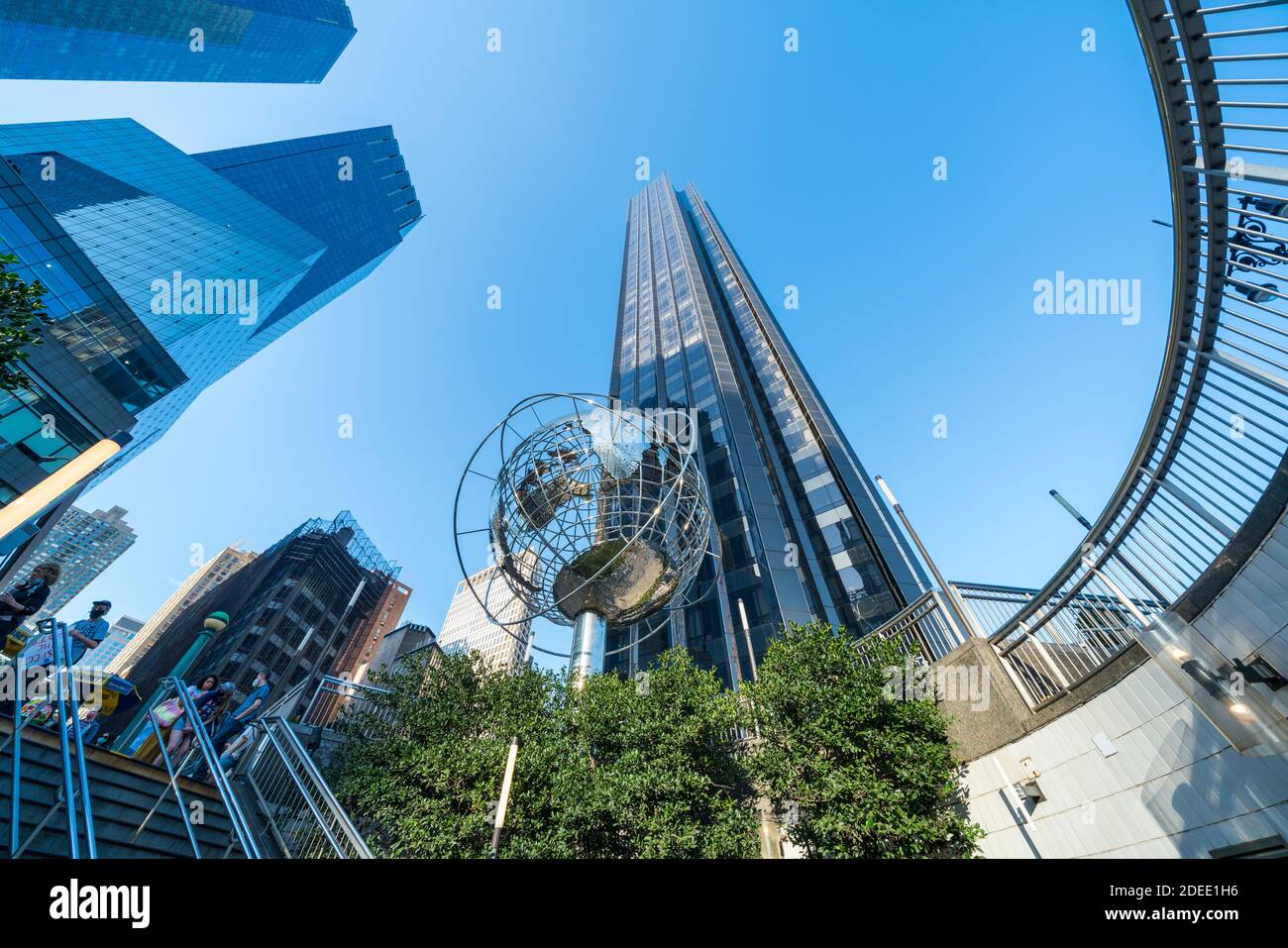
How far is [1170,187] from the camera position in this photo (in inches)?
243

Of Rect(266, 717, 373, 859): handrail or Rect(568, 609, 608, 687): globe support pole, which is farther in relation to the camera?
Rect(568, 609, 608, 687): globe support pole

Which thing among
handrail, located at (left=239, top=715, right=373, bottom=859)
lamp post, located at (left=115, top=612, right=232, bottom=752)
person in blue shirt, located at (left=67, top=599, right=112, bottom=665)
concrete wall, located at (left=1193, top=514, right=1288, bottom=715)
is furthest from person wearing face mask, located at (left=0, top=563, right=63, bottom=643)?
concrete wall, located at (left=1193, top=514, right=1288, bottom=715)

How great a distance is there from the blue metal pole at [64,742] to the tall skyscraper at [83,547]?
14841cm

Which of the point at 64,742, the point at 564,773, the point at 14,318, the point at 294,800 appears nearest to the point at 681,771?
the point at 564,773

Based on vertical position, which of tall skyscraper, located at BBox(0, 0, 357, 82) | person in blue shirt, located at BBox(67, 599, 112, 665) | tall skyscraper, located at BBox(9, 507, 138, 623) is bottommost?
person in blue shirt, located at BBox(67, 599, 112, 665)

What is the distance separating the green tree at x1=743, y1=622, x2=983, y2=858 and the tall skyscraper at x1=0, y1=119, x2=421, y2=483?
4558 cm

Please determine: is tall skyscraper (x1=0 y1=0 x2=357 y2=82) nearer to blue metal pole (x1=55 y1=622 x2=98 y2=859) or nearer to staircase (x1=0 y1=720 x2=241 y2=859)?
blue metal pole (x1=55 y1=622 x2=98 y2=859)

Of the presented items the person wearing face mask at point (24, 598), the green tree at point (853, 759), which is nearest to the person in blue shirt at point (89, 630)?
the person wearing face mask at point (24, 598)

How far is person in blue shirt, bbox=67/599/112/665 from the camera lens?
9.98 m

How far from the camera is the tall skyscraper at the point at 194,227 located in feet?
141
